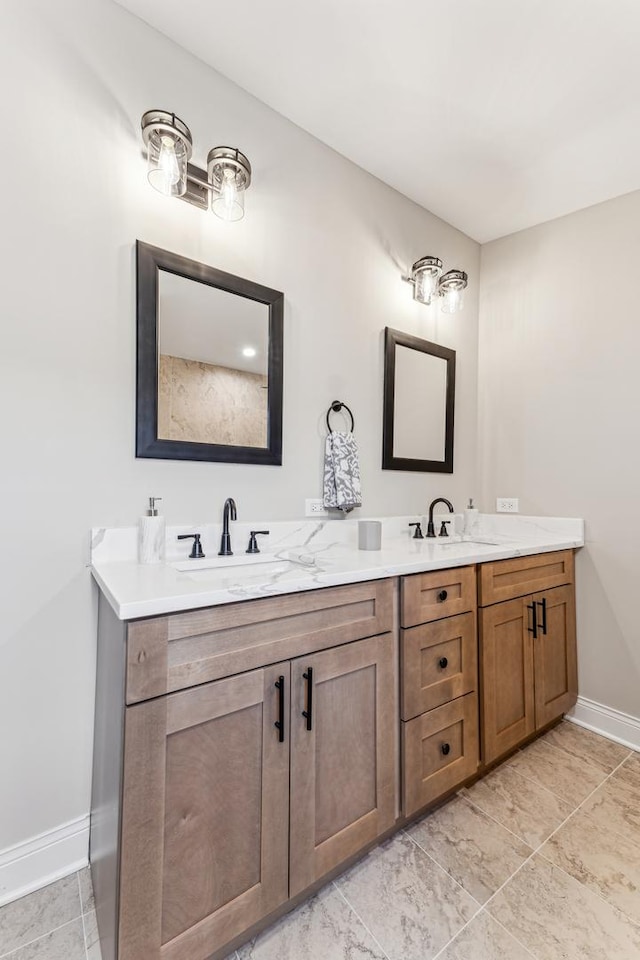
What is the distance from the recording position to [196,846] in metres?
0.98

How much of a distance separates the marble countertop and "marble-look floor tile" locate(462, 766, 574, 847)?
0.92 metres

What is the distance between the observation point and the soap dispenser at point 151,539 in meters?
1.41

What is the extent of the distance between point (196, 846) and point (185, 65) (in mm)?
2462

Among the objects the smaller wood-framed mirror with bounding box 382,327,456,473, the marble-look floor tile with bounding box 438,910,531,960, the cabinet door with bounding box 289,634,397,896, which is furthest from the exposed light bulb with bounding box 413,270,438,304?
the marble-look floor tile with bounding box 438,910,531,960

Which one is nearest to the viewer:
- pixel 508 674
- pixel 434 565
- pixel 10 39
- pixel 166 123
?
pixel 10 39

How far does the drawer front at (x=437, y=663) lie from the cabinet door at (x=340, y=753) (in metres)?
0.08

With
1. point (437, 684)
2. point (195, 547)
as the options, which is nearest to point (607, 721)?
point (437, 684)

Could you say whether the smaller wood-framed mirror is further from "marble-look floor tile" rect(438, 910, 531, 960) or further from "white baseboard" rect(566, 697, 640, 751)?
"marble-look floor tile" rect(438, 910, 531, 960)

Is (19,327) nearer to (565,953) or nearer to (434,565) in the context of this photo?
(434,565)

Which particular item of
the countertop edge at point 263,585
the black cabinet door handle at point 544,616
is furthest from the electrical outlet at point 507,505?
the countertop edge at point 263,585

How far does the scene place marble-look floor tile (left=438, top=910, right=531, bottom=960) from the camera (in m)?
1.10

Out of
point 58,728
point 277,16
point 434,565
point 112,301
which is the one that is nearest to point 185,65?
point 277,16

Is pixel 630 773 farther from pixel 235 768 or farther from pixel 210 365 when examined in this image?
pixel 210 365

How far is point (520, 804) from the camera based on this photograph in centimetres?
165
